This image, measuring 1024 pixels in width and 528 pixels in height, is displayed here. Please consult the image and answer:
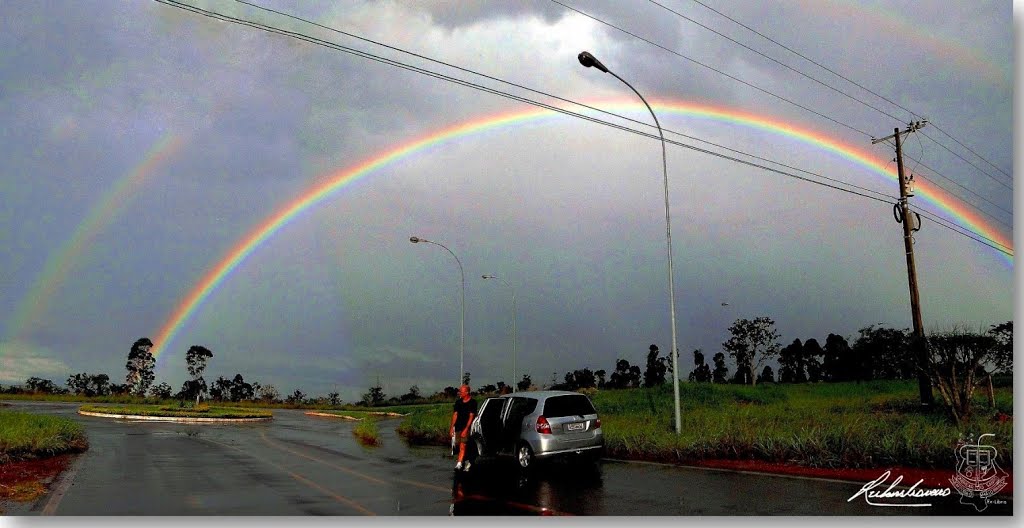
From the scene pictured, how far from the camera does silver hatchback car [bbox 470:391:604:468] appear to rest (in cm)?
1497

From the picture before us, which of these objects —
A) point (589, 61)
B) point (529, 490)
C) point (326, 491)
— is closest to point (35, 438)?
point (326, 491)

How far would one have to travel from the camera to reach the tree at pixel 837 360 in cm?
7825

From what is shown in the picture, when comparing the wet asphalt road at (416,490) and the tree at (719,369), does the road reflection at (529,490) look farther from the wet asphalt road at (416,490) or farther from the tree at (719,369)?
the tree at (719,369)

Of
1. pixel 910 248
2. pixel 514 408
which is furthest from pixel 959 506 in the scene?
pixel 910 248

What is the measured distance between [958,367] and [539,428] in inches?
573

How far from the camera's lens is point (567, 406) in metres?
15.8

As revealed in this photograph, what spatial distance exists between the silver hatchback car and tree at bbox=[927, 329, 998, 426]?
12.2m

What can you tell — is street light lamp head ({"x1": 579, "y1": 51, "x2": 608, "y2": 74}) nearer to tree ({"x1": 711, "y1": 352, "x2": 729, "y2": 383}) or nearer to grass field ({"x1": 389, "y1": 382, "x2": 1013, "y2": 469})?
grass field ({"x1": 389, "y1": 382, "x2": 1013, "y2": 469})

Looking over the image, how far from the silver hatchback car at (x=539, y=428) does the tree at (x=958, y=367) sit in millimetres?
12173

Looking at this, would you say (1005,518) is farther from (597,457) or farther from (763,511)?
(597,457)

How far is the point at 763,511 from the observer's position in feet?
32.6

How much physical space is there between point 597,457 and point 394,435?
17540mm
